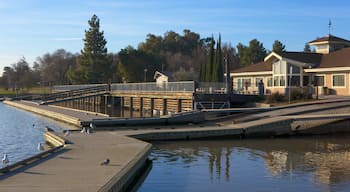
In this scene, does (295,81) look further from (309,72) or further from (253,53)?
(253,53)

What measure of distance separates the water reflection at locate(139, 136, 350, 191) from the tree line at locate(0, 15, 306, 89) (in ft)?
74.8

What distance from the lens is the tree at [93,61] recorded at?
8538 centimetres

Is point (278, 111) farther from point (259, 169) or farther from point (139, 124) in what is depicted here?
point (259, 169)

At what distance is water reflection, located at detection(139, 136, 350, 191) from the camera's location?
586 inches

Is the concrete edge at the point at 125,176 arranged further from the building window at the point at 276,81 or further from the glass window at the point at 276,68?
the glass window at the point at 276,68

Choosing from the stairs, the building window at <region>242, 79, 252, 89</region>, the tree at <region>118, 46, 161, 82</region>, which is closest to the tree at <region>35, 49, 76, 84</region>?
the tree at <region>118, 46, 161, 82</region>

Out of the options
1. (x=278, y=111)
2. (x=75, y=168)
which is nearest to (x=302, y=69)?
(x=278, y=111)

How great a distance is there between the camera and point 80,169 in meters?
13.8

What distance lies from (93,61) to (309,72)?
49244 mm

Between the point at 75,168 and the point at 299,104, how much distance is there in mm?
24015

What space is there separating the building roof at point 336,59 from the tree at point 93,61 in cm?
4721

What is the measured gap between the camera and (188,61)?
10844 cm

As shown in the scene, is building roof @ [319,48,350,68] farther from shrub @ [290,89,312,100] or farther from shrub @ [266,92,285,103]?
shrub @ [266,92,285,103]

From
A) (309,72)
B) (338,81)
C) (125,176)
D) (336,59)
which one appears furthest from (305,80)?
(125,176)
